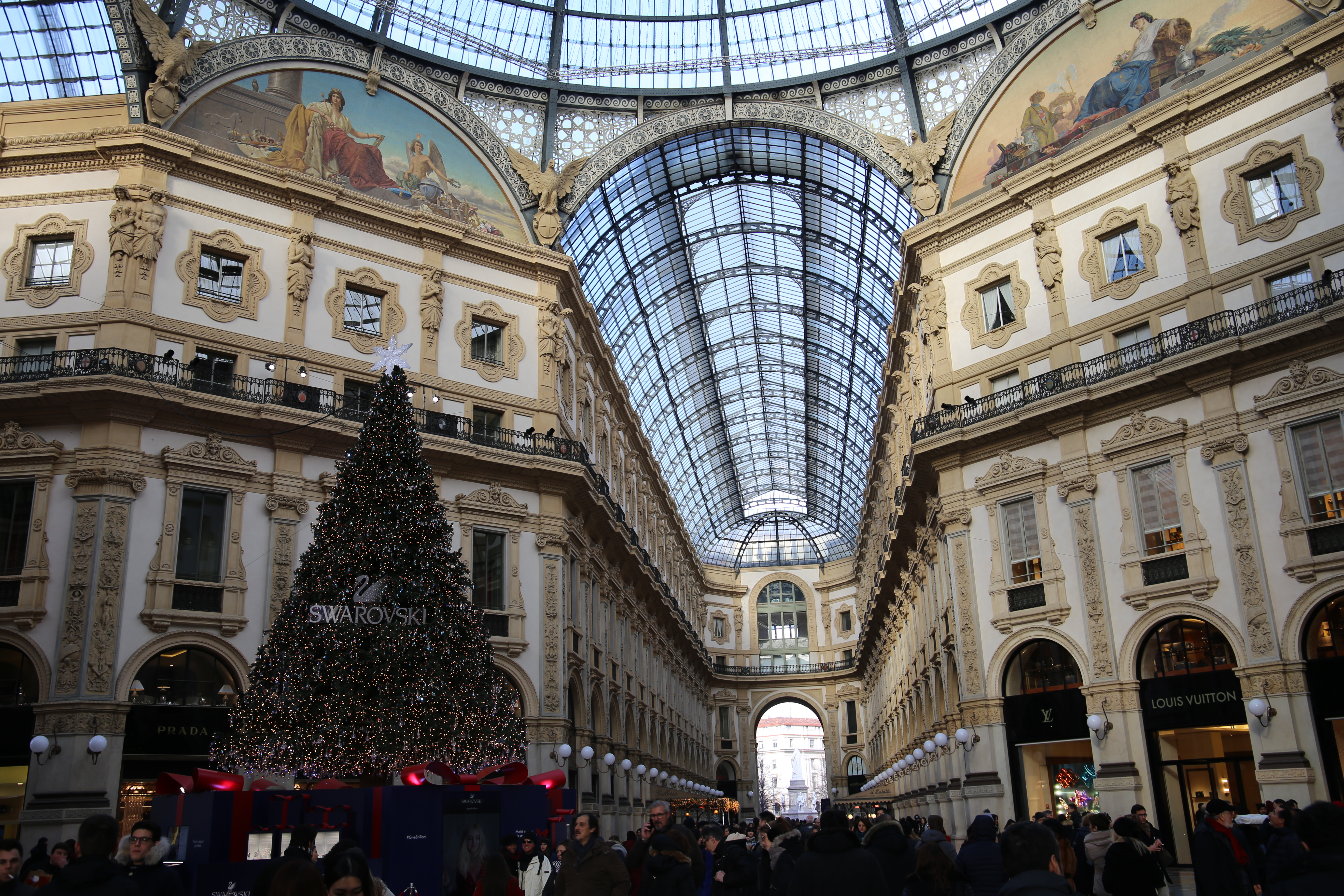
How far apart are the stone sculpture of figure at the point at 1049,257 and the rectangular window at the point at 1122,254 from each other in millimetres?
1248

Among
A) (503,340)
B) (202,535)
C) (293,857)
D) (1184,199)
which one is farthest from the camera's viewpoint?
(503,340)

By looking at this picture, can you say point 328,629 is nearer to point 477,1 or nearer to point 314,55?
point 314,55

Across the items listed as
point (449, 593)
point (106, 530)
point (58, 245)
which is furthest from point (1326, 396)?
point (58, 245)

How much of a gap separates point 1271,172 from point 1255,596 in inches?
427

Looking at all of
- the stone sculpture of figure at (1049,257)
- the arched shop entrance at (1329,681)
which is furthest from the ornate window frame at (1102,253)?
the arched shop entrance at (1329,681)

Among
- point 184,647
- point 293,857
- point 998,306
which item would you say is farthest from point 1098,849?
point 998,306

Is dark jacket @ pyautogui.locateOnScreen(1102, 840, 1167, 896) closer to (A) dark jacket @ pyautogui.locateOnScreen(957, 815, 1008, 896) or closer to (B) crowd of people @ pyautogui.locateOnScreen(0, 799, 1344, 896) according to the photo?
(B) crowd of people @ pyautogui.locateOnScreen(0, 799, 1344, 896)

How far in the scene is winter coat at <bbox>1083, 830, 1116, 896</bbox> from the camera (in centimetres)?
1091

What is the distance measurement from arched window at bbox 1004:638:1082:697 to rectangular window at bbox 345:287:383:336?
20.7 metres

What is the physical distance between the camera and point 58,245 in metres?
26.8

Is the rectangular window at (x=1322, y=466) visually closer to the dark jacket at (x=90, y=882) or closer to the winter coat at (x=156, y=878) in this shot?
the winter coat at (x=156, y=878)

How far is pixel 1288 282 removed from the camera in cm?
2552

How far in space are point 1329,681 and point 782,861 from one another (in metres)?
19.2

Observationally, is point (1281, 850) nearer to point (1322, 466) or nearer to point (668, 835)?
point (668, 835)
